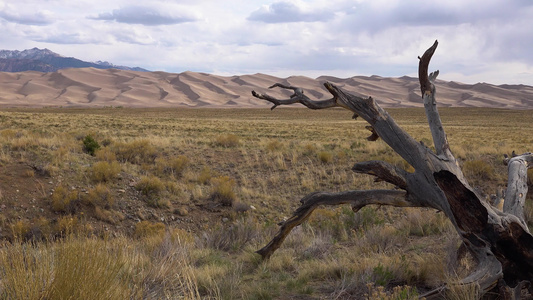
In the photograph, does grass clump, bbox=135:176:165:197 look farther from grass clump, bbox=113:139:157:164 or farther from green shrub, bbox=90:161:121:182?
grass clump, bbox=113:139:157:164

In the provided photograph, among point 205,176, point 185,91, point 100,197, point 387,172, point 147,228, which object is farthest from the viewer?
point 185,91

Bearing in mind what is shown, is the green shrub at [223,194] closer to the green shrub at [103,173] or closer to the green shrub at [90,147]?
the green shrub at [103,173]

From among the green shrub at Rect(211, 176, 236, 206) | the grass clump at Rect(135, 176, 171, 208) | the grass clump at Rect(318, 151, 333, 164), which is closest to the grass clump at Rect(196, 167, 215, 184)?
the green shrub at Rect(211, 176, 236, 206)

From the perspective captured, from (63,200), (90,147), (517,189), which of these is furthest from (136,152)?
(517,189)

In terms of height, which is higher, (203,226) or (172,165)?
(172,165)

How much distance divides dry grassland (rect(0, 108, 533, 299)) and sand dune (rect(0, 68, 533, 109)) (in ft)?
346

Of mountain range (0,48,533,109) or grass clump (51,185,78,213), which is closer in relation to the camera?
grass clump (51,185,78,213)

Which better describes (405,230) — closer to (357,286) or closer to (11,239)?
(357,286)

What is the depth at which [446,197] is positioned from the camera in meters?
3.47

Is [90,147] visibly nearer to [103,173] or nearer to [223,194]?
[103,173]

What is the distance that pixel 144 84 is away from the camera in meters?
149

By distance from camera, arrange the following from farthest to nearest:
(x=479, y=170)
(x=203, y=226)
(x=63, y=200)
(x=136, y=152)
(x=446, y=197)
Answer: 1. (x=136, y=152)
2. (x=479, y=170)
3. (x=203, y=226)
4. (x=63, y=200)
5. (x=446, y=197)

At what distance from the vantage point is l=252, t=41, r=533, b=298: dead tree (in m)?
3.35

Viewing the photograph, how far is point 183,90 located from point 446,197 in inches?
5805
